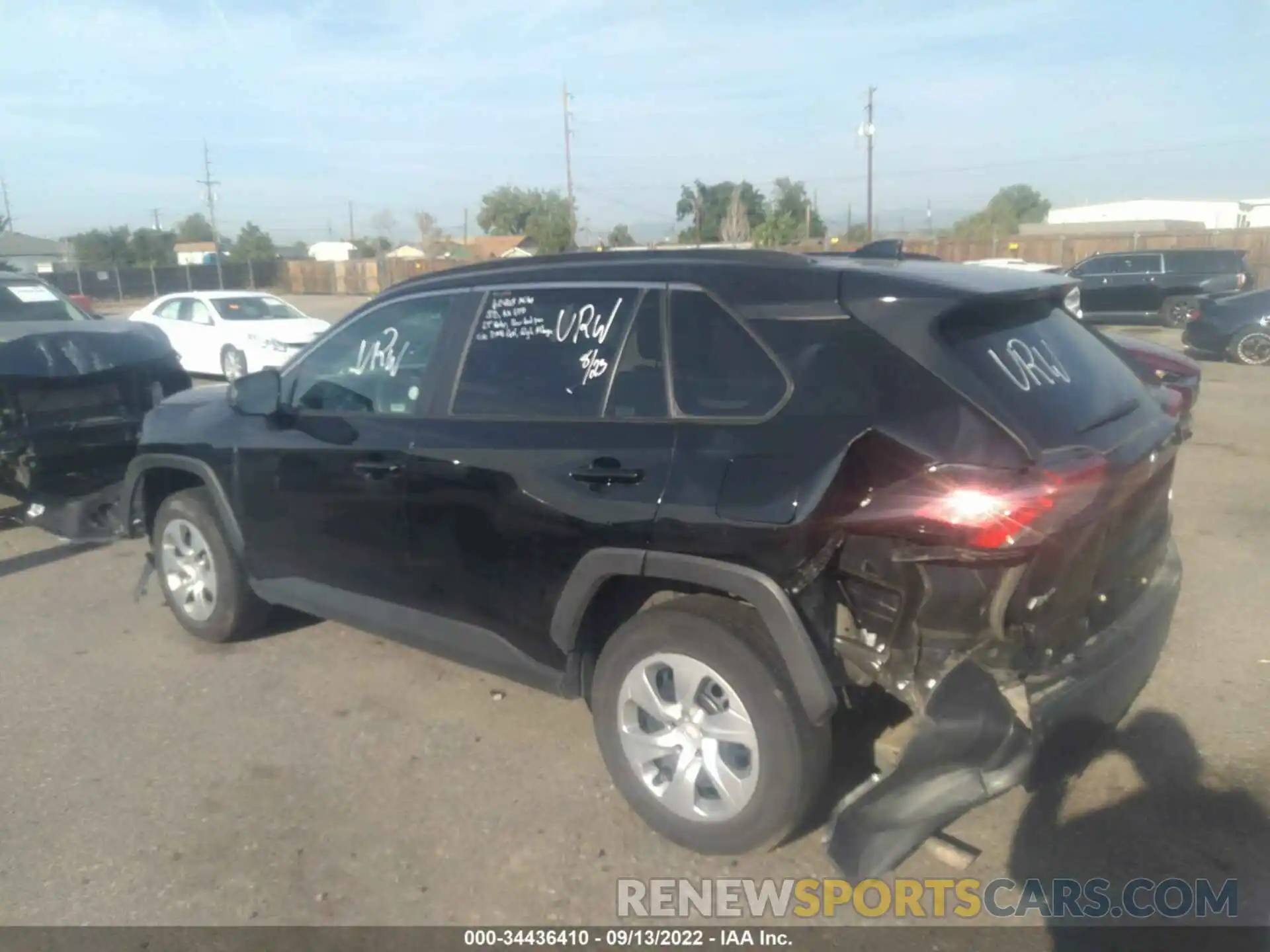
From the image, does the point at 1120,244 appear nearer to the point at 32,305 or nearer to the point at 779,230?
the point at 779,230

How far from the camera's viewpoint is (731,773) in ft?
10.8

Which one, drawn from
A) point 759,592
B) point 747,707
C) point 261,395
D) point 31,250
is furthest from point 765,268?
point 31,250

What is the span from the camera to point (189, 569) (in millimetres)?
5227

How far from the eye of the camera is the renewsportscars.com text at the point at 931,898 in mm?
3111

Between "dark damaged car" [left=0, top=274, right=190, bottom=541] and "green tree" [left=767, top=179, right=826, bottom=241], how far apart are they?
47250 mm

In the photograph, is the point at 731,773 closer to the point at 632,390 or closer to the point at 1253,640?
the point at 632,390

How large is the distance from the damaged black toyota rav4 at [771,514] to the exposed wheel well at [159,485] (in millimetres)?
1380

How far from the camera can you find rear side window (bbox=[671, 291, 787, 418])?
3.24 meters

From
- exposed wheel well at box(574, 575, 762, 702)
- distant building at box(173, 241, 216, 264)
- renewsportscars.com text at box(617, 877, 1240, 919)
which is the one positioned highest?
distant building at box(173, 241, 216, 264)

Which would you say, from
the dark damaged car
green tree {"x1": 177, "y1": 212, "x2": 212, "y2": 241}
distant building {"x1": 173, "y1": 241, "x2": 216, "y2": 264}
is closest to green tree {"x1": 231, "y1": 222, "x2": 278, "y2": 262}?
distant building {"x1": 173, "y1": 241, "x2": 216, "y2": 264}

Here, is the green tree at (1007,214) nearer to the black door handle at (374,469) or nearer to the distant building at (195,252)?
the distant building at (195,252)

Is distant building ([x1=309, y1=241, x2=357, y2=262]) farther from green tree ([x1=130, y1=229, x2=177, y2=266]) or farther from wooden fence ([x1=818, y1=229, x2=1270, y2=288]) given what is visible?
wooden fence ([x1=818, y1=229, x2=1270, y2=288])

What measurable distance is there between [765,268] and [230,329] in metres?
14.3

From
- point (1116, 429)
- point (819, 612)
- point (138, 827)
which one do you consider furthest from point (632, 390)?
point (138, 827)
